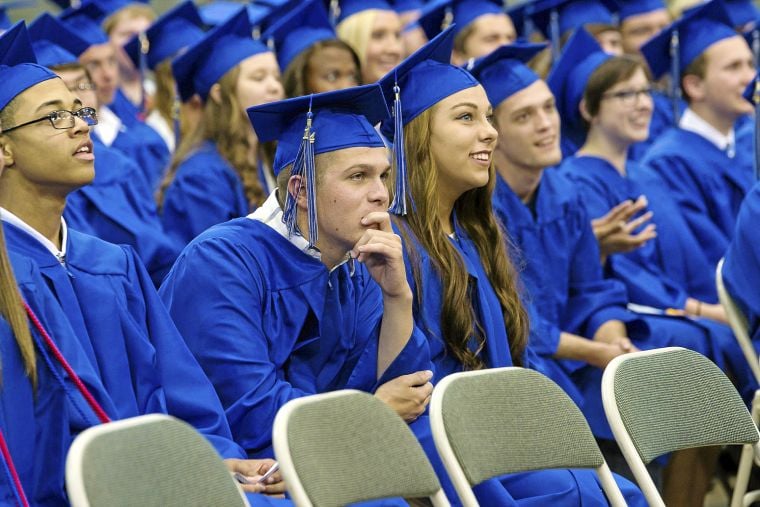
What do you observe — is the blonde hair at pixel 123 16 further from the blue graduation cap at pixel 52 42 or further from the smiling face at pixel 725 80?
the smiling face at pixel 725 80

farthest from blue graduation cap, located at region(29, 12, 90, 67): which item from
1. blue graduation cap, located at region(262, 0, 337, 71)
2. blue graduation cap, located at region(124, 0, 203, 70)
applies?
blue graduation cap, located at region(124, 0, 203, 70)

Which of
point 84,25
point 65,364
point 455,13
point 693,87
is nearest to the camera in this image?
point 65,364

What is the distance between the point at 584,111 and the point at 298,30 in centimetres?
135

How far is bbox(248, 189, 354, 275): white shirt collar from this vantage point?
3.38 meters

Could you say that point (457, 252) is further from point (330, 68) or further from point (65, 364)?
point (330, 68)

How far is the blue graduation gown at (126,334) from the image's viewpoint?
2.95 meters

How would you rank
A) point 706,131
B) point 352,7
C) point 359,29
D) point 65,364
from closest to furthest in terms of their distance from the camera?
point 65,364 → point 706,131 → point 359,29 → point 352,7

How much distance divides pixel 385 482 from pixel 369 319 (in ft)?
3.18

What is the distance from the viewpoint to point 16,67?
10.4 ft

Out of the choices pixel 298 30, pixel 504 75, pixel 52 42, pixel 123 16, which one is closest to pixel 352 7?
pixel 298 30

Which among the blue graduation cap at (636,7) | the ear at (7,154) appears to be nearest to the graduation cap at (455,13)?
the blue graduation cap at (636,7)

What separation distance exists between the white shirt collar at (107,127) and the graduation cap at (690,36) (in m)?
2.62

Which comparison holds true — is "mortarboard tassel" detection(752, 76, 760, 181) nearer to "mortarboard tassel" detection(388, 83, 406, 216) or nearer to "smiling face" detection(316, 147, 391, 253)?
"mortarboard tassel" detection(388, 83, 406, 216)

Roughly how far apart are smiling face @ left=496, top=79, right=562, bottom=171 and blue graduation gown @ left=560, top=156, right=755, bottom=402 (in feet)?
1.71
